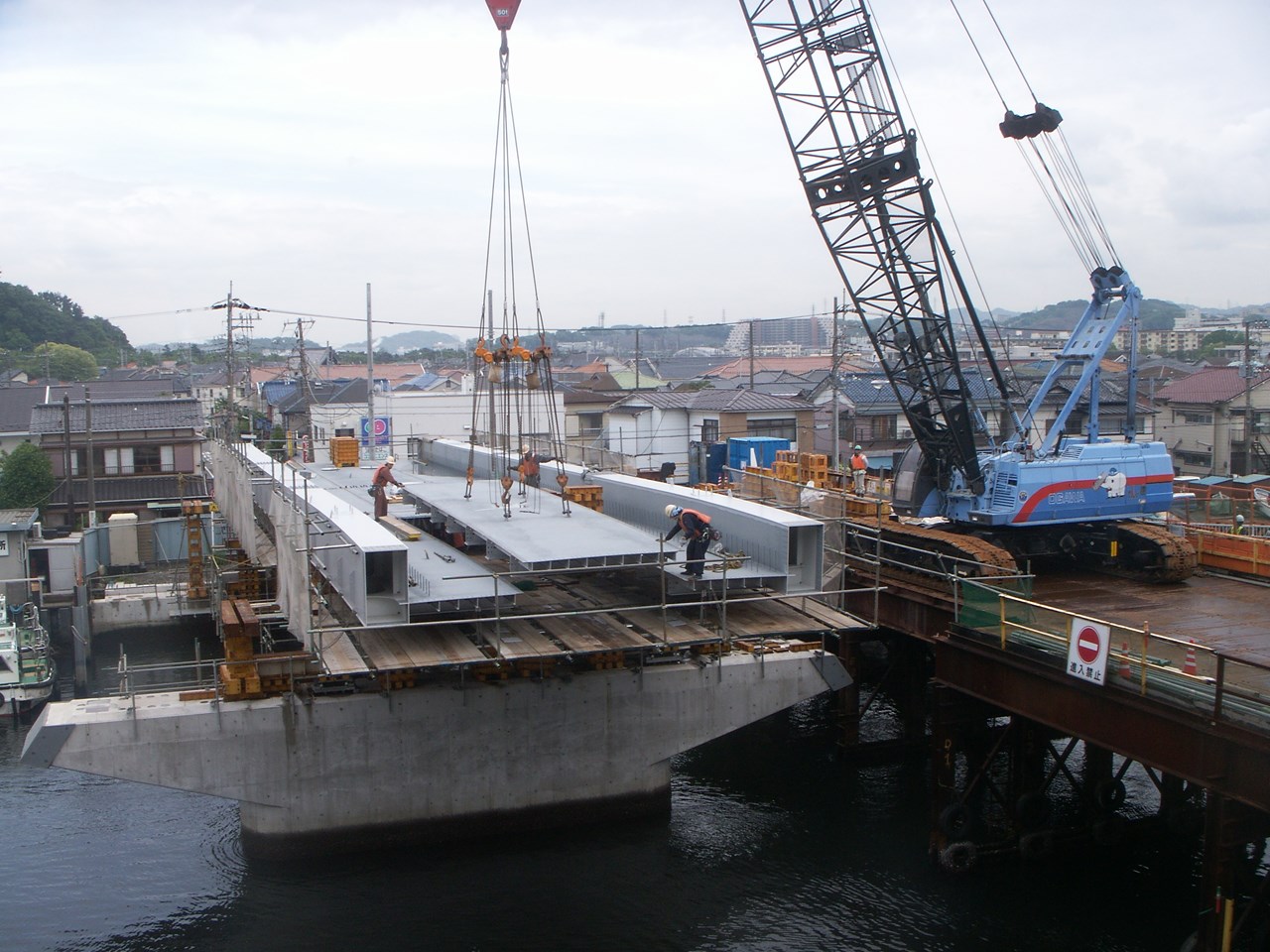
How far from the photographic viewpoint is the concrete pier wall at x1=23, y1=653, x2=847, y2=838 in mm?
17688

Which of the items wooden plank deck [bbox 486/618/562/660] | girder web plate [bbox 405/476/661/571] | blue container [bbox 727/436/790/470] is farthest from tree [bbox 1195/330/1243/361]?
wooden plank deck [bbox 486/618/562/660]

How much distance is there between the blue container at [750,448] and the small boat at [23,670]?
86.8 feet

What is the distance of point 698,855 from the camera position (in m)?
19.9

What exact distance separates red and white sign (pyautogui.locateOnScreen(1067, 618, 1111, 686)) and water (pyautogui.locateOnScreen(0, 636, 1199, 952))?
428 cm

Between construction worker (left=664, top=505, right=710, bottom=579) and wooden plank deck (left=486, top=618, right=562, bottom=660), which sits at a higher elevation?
construction worker (left=664, top=505, right=710, bottom=579)

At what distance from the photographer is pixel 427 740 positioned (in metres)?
19.6

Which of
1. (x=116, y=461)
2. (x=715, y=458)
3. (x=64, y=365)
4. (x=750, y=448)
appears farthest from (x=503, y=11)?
(x=64, y=365)

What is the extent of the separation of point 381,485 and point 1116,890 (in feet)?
50.1

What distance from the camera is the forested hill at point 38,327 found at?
11850cm

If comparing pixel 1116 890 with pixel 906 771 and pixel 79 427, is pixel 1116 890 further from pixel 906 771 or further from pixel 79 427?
pixel 79 427

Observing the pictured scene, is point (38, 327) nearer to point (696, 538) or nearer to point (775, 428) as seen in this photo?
point (775, 428)

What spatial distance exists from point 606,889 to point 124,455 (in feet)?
122

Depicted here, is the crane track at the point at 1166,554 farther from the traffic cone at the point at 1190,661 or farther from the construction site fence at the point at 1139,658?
the traffic cone at the point at 1190,661

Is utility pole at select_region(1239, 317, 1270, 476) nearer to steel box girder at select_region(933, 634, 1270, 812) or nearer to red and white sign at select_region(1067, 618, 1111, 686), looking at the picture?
steel box girder at select_region(933, 634, 1270, 812)
